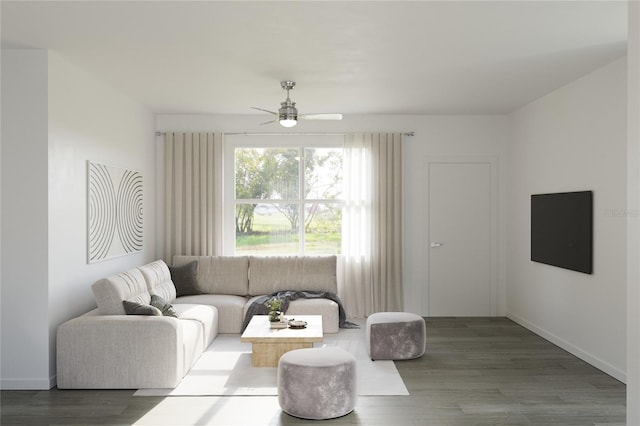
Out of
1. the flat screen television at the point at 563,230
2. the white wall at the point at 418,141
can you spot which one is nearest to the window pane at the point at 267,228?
the white wall at the point at 418,141

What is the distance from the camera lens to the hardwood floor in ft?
12.1

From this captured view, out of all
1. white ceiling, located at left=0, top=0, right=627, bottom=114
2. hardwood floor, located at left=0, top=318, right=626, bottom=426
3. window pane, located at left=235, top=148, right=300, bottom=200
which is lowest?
hardwood floor, located at left=0, top=318, right=626, bottom=426

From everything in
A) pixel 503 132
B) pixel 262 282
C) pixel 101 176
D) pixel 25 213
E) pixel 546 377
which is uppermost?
pixel 503 132

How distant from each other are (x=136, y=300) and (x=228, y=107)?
2778 mm

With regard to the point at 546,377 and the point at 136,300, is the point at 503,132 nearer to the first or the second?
the point at 546,377

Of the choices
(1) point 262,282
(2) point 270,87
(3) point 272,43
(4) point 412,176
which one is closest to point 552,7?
(3) point 272,43

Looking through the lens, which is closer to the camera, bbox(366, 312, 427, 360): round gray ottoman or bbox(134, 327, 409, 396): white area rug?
bbox(134, 327, 409, 396): white area rug

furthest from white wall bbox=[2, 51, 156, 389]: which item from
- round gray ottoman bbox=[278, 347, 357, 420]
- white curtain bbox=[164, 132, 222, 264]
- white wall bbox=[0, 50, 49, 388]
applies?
white curtain bbox=[164, 132, 222, 264]

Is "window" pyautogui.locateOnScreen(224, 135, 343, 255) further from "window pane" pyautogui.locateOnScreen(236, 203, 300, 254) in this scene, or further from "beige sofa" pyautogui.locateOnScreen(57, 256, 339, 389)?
"beige sofa" pyautogui.locateOnScreen(57, 256, 339, 389)

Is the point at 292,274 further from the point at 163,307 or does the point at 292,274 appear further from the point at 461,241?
the point at 461,241

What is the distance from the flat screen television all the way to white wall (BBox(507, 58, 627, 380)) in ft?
0.27

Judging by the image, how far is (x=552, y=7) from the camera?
3355 millimetres

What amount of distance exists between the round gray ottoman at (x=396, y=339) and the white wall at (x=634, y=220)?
2.94 metres

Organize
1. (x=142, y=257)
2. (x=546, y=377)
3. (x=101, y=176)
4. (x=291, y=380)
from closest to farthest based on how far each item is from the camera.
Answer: (x=291, y=380)
(x=546, y=377)
(x=101, y=176)
(x=142, y=257)
